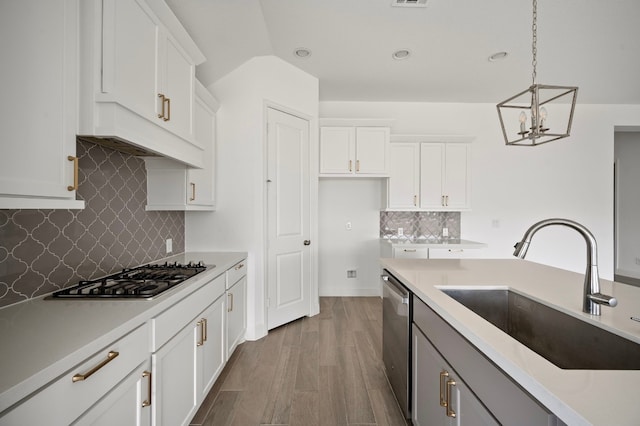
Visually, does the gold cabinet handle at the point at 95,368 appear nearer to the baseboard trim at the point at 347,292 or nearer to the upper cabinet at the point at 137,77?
the upper cabinet at the point at 137,77

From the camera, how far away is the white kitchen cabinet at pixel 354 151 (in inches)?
154

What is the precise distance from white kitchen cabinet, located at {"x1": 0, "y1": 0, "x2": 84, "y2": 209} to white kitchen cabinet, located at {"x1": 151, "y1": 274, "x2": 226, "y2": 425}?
0.66 metres

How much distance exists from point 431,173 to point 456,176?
37cm

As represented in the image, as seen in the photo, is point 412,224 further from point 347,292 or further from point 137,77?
point 137,77

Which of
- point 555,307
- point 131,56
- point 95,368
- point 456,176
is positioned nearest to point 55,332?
point 95,368

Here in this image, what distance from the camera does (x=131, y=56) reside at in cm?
141

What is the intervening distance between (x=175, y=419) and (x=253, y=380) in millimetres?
816

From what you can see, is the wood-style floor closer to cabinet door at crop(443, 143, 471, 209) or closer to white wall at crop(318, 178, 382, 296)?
white wall at crop(318, 178, 382, 296)

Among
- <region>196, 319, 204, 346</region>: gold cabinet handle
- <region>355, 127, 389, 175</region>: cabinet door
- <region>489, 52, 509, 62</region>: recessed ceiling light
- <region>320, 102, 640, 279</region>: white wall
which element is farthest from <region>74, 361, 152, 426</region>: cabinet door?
<region>320, 102, 640, 279</region>: white wall

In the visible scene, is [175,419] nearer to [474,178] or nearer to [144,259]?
[144,259]

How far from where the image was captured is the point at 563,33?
2.81m

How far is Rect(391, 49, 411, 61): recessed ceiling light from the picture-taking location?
10.1 ft

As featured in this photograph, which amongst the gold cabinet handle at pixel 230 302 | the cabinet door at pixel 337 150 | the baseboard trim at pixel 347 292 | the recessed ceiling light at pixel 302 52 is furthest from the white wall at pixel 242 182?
the baseboard trim at pixel 347 292

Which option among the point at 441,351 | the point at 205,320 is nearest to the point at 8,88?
the point at 205,320
